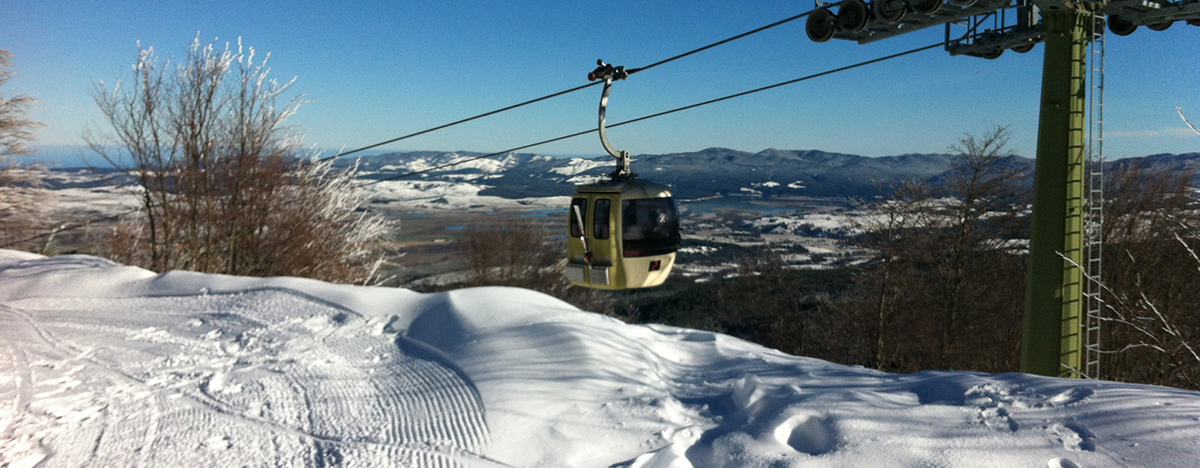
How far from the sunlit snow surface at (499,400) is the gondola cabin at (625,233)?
73 centimetres

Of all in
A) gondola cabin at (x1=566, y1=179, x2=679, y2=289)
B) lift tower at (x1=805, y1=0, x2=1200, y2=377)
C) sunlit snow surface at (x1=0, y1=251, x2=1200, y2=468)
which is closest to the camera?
sunlit snow surface at (x1=0, y1=251, x2=1200, y2=468)

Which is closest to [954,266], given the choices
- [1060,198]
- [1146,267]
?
[1146,267]

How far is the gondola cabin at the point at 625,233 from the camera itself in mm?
8359

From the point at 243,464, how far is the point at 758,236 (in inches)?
1587

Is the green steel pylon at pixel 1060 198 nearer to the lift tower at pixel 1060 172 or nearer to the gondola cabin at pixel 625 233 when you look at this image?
the lift tower at pixel 1060 172

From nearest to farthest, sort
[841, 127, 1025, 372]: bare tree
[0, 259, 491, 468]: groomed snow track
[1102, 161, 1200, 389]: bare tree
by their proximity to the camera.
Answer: [0, 259, 491, 468]: groomed snow track → [1102, 161, 1200, 389]: bare tree → [841, 127, 1025, 372]: bare tree

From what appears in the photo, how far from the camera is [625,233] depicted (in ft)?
27.4

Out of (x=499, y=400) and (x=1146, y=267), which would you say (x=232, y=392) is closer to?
(x=499, y=400)

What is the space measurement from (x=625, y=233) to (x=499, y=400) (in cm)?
277

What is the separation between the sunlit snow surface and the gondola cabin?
0.73 meters

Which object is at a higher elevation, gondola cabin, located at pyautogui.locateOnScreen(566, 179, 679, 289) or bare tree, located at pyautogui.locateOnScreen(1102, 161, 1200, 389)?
gondola cabin, located at pyautogui.locateOnScreen(566, 179, 679, 289)

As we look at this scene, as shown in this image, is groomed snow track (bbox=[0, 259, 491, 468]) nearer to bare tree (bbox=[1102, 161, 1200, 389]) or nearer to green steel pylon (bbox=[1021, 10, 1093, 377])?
green steel pylon (bbox=[1021, 10, 1093, 377])

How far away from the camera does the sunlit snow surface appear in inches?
A: 194

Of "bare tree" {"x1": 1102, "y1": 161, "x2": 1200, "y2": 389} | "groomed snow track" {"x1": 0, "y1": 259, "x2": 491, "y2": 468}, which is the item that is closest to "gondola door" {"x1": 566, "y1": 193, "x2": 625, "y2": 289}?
"groomed snow track" {"x1": 0, "y1": 259, "x2": 491, "y2": 468}
